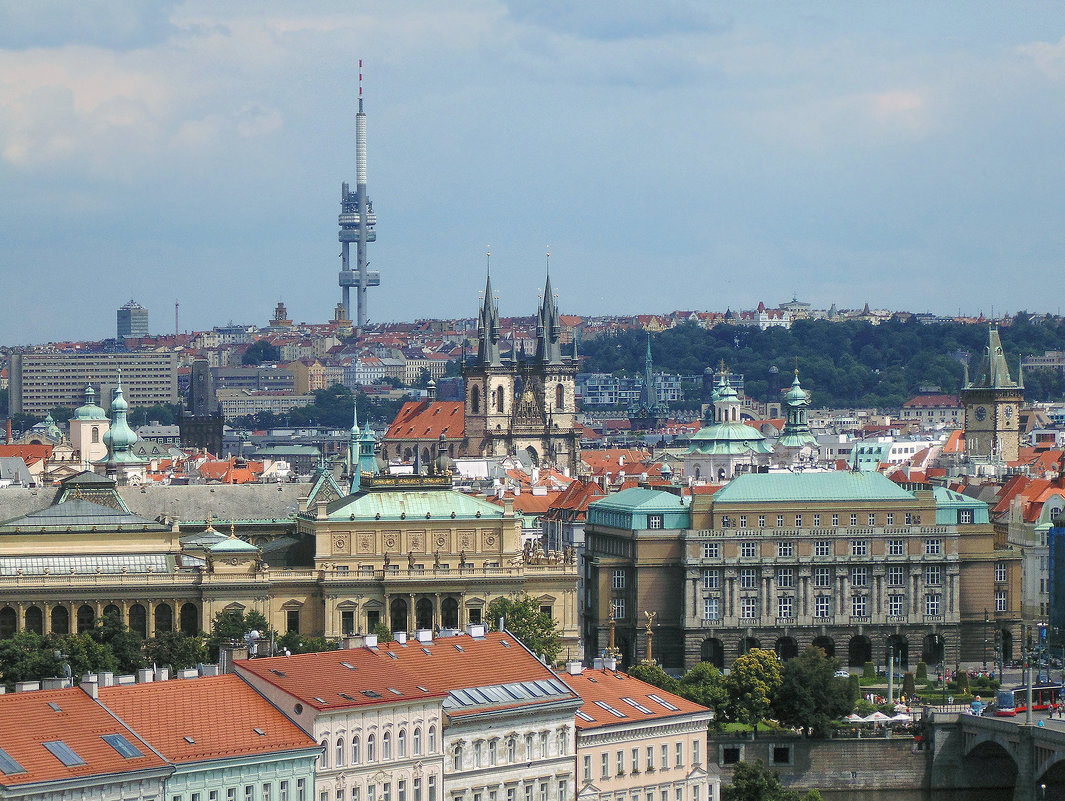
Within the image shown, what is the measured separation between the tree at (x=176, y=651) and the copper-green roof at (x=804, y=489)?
23.8 metres

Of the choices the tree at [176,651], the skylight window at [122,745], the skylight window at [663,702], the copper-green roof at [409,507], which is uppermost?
the copper-green roof at [409,507]

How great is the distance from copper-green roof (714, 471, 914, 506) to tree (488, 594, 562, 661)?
34.6ft

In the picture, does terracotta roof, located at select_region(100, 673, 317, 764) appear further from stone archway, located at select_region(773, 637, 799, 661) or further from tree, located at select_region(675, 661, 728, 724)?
stone archway, located at select_region(773, 637, 799, 661)

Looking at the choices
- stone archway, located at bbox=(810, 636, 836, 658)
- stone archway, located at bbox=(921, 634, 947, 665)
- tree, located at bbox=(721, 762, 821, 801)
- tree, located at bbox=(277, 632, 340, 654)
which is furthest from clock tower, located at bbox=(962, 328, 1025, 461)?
tree, located at bbox=(721, 762, 821, 801)

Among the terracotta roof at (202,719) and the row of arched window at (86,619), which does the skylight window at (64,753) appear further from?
the row of arched window at (86,619)

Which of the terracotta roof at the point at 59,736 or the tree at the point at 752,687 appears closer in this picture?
the terracotta roof at the point at 59,736

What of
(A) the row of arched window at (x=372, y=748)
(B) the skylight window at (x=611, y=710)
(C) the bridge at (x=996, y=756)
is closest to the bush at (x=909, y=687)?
(C) the bridge at (x=996, y=756)

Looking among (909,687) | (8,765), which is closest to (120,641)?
(909,687)

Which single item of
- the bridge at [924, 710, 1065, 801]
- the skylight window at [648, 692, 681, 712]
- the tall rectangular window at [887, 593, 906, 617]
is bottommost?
the bridge at [924, 710, 1065, 801]

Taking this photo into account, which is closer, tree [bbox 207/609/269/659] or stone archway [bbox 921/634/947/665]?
tree [bbox 207/609/269/659]

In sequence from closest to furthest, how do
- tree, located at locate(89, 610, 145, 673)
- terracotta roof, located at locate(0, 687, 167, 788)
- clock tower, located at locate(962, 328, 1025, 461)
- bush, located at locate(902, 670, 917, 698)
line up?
terracotta roof, located at locate(0, 687, 167, 788) → tree, located at locate(89, 610, 145, 673) → bush, located at locate(902, 670, 917, 698) → clock tower, located at locate(962, 328, 1025, 461)

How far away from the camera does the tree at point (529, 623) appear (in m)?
98.6

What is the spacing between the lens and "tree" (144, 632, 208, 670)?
92338 mm

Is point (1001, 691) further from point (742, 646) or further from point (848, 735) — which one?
point (742, 646)
